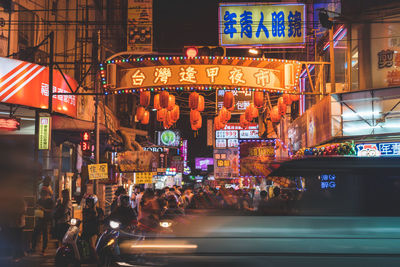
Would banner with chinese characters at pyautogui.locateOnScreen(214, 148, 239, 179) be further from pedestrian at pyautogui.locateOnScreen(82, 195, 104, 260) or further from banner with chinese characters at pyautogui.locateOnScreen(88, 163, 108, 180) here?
pedestrian at pyautogui.locateOnScreen(82, 195, 104, 260)

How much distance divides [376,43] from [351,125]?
350cm

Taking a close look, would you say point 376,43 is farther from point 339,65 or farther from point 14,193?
point 14,193

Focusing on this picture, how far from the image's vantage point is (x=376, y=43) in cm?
1797

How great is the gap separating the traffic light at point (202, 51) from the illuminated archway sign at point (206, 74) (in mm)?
214

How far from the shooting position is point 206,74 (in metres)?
17.6

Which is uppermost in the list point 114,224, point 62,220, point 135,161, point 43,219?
point 135,161

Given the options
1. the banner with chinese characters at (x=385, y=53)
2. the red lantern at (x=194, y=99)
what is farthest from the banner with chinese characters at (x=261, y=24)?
the banner with chinese characters at (x=385, y=53)

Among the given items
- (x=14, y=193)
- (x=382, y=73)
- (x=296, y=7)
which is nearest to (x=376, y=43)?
(x=382, y=73)

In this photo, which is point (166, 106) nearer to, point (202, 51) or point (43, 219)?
point (202, 51)

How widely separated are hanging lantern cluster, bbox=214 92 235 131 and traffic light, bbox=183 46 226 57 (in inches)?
156

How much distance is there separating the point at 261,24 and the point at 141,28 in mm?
6023

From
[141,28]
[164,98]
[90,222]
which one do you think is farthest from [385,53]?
[90,222]

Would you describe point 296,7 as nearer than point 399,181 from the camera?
No

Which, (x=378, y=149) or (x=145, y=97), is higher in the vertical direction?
(x=145, y=97)
